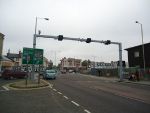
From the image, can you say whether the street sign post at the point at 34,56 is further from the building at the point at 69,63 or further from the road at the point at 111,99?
the building at the point at 69,63

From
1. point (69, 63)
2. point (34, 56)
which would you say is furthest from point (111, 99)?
point (69, 63)

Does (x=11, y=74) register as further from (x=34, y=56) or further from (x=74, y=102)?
(x=74, y=102)

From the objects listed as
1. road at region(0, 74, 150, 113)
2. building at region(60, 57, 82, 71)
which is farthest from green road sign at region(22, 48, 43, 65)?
building at region(60, 57, 82, 71)

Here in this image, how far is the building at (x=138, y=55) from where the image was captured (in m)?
46.5

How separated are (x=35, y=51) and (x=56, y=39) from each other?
5.18 metres

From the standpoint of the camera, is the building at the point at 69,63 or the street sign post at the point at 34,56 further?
the building at the point at 69,63

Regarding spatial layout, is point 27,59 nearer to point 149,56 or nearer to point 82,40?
point 82,40

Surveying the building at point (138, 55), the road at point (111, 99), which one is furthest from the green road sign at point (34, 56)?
the building at point (138, 55)

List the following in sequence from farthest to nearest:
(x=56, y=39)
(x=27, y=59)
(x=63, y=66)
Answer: (x=63, y=66), (x=56, y=39), (x=27, y=59)

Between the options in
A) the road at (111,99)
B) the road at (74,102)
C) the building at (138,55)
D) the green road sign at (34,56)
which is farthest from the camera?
the building at (138,55)

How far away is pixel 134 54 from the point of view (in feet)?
167

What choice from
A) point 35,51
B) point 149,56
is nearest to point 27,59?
point 35,51

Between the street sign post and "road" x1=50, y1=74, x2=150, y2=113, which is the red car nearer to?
the street sign post

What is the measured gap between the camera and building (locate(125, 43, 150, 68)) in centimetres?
4645
